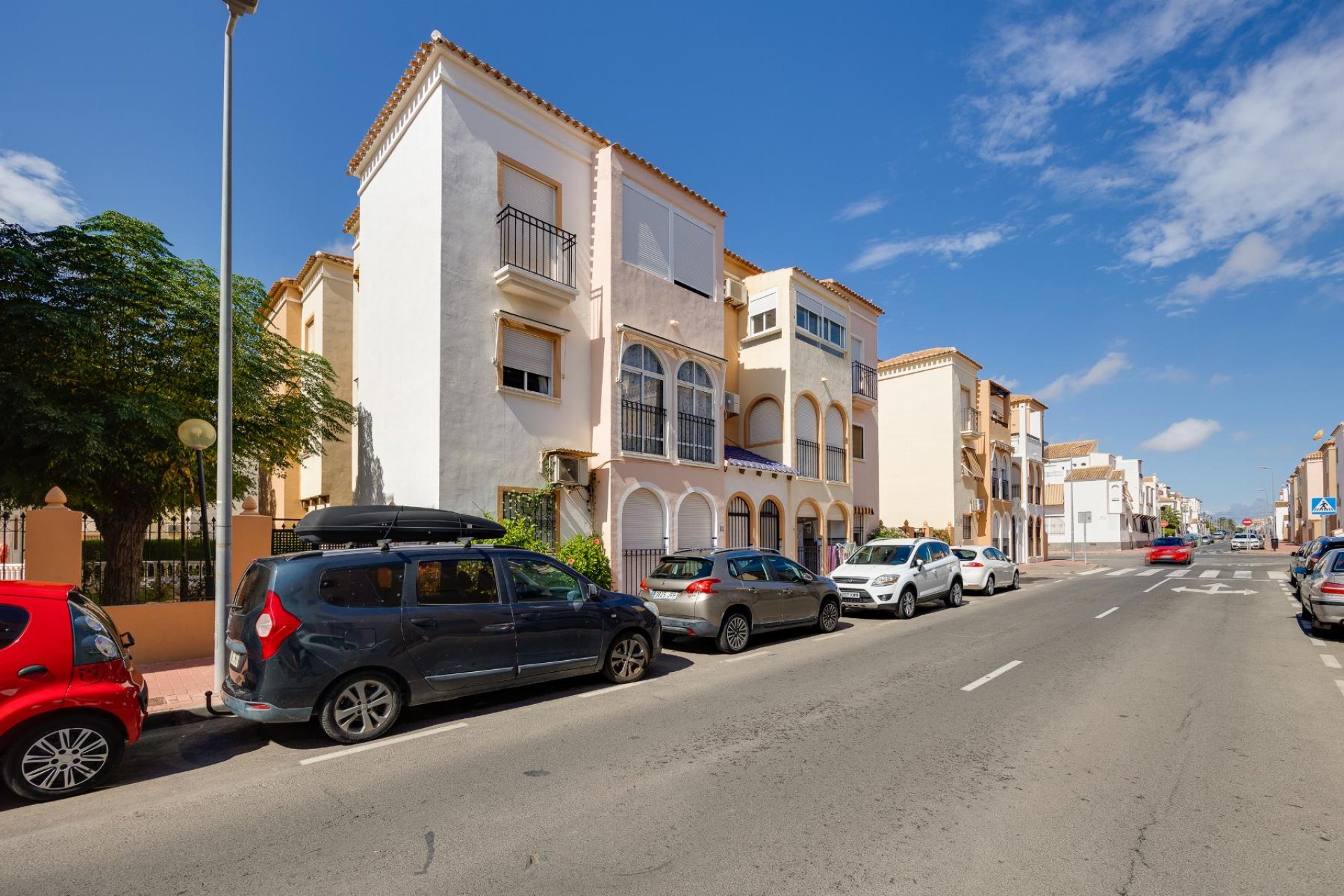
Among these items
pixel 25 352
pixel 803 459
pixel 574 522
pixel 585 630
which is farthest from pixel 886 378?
pixel 25 352

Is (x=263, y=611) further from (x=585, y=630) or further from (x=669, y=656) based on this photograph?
(x=669, y=656)

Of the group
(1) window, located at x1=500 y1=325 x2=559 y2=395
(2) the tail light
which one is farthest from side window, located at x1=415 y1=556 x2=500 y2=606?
(1) window, located at x1=500 y1=325 x2=559 y2=395


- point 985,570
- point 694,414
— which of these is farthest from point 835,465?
point 694,414

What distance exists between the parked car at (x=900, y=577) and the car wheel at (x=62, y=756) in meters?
11.4

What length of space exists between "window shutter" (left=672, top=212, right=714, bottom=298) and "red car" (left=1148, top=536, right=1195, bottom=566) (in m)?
31.8

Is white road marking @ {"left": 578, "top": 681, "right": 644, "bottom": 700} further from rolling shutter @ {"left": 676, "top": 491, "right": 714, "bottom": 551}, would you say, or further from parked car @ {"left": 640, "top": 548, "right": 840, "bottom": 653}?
rolling shutter @ {"left": 676, "top": 491, "right": 714, "bottom": 551}

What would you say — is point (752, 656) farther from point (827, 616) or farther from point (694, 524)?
point (694, 524)

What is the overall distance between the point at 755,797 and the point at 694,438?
1212 centimetres

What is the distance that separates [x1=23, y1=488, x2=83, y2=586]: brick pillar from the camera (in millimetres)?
9031

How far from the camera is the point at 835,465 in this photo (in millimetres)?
22078

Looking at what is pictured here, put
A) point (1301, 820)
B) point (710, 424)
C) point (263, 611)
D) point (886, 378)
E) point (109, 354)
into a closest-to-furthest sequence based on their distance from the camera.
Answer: point (1301, 820) → point (263, 611) → point (109, 354) → point (710, 424) → point (886, 378)

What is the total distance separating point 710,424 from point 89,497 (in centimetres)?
1234

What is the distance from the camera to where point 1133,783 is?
5094mm

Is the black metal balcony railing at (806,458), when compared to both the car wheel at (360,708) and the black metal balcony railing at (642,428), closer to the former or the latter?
the black metal balcony railing at (642,428)
